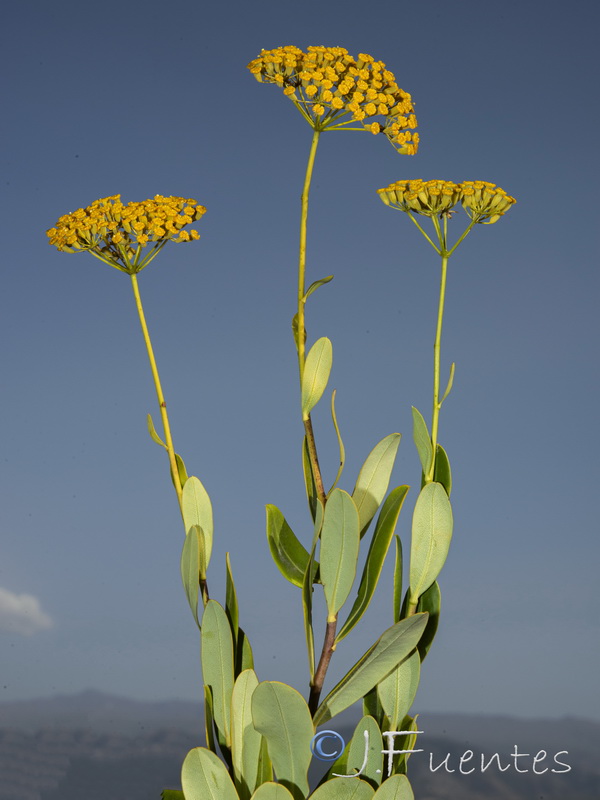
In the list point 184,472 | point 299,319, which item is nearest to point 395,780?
point 184,472

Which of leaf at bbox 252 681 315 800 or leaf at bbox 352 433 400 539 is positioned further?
leaf at bbox 352 433 400 539

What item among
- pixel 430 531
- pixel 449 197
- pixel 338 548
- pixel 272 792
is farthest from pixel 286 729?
pixel 449 197

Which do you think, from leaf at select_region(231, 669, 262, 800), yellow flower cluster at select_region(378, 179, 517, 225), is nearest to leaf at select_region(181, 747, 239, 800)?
leaf at select_region(231, 669, 262, 800)

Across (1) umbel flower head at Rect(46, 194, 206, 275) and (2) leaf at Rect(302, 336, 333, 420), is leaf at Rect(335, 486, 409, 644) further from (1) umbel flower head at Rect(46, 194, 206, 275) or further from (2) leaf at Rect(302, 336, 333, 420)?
(1) umbel flower head at Rect(46, 194, 206, 275)

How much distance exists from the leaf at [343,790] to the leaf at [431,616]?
34 centimetres

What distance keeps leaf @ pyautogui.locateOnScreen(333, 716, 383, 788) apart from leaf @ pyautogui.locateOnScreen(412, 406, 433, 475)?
0.60 meters

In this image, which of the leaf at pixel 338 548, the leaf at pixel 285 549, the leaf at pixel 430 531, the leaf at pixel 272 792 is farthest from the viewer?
the leaf at pixel 285 549

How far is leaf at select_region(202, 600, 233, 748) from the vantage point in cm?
214

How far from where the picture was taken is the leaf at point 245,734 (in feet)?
6.86

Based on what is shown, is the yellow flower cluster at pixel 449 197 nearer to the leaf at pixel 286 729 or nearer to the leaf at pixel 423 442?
the leaf at pixel 423 442

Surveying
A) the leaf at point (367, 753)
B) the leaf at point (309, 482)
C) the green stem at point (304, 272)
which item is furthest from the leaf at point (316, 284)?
the leaf at point (367, 753)

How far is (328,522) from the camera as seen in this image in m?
2.06

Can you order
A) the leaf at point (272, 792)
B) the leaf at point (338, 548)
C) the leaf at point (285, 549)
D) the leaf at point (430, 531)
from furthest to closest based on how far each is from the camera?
1. the leaf at point (285, 549)
2. the leaf at point (430, 531)
3. the leaf at point (338, 548)
4. the leaf at point (272, 792)

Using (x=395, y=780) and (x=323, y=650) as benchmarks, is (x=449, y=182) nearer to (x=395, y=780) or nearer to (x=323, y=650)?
(x=323, y=650)
